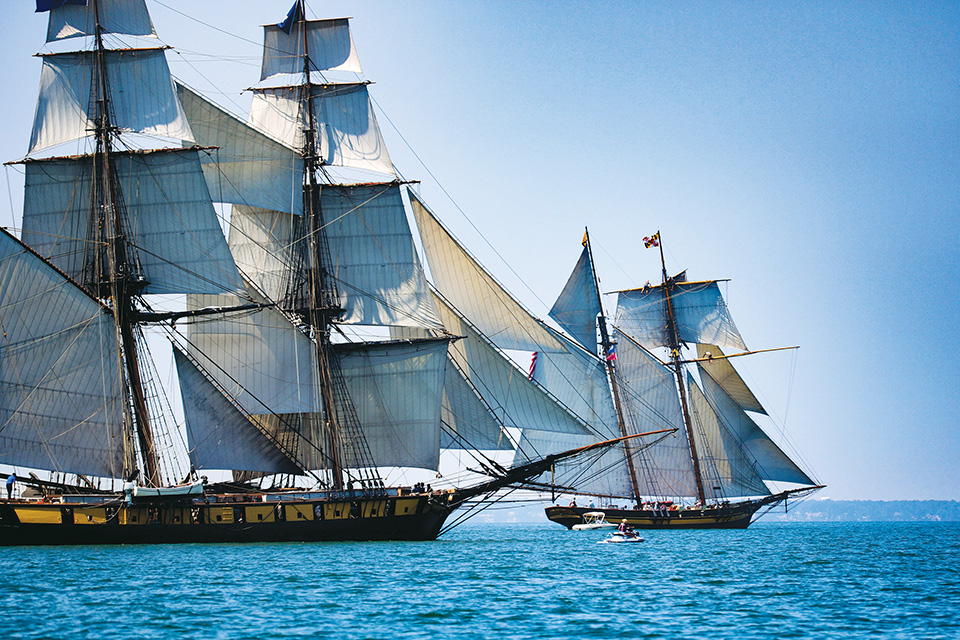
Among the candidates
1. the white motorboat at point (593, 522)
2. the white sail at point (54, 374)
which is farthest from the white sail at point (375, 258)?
the white motorboat at point (593, 522)

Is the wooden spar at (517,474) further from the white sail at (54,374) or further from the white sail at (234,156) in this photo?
the white sail at (234,156)

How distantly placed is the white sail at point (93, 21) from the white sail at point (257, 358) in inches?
635

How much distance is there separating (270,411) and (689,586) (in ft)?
89.5

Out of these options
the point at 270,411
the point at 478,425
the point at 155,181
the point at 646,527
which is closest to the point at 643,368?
the point at 646,527

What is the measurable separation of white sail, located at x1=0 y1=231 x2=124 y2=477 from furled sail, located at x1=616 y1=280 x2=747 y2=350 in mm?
54662

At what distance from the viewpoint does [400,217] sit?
5809cm

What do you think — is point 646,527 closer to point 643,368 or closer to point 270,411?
point 643,368

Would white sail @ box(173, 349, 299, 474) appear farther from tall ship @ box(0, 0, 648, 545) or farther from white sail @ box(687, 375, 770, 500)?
white sail @ box(687, 375, 770, 500)

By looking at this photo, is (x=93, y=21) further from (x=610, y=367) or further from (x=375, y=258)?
(x=610, y=367)

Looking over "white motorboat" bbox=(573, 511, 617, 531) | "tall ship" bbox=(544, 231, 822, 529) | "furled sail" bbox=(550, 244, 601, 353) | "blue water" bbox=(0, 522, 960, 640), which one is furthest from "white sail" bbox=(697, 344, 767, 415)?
"blue water" bbox=(0, 522, 960, 640)

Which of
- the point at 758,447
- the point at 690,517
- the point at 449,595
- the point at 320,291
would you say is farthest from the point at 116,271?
the point at 758,447

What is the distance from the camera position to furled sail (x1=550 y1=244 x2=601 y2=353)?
8088 centimetres

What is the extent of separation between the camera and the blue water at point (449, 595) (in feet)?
82.2

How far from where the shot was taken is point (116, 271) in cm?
5331
